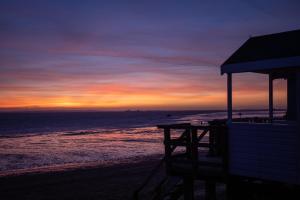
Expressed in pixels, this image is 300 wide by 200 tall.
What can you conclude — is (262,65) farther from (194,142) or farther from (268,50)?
(194,142)

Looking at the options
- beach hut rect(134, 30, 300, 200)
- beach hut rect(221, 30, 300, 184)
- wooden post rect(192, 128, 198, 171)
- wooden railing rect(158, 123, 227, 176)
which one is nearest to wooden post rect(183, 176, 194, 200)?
beach hut rect(134, 30, 300, 200)

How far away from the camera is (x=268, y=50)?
32.3 ft

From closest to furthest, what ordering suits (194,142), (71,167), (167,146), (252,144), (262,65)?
1. (262,65)
2. (252,144)
3. (194,142)
4. (167,146)
5. (71,167)

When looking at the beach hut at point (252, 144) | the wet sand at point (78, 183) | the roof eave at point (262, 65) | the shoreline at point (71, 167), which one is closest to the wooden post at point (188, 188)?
the beach hut at point (252, 144)

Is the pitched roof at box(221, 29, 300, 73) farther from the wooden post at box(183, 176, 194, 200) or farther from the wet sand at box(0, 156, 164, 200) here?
the wet sand at box(0, 156, 164, 200)

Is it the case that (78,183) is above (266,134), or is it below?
below

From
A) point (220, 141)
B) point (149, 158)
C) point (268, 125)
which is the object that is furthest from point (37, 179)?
point (268, 125)

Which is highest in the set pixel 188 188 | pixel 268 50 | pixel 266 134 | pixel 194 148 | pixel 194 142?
pixel 268 50

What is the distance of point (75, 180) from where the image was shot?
23266 mm

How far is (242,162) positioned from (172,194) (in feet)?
10.6

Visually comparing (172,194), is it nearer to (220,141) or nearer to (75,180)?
(220,141)

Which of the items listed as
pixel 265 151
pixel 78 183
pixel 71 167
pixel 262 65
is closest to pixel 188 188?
pixel 265 151

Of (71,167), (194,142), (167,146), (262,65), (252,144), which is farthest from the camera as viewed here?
(71,167)

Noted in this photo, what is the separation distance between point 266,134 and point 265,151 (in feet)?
1.47
